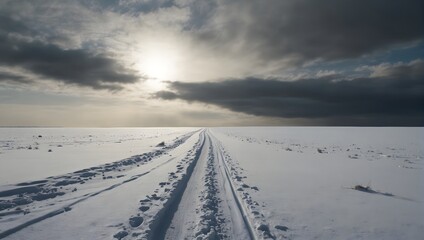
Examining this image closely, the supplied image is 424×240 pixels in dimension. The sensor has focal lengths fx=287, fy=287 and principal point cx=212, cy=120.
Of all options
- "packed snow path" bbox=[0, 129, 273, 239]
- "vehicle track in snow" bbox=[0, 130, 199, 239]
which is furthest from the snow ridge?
"vehicle track in snow" bbox=[0, 130, 199, 239]

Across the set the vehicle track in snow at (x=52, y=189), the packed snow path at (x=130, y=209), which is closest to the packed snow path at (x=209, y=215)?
the packed snow path at (x=130, y=209)

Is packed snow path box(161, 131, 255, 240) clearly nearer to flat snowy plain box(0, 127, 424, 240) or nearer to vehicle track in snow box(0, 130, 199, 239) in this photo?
flat snowy plain box(0, 127, 424, 240)

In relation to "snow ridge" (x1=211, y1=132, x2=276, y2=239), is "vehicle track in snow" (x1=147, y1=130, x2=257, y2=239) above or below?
above

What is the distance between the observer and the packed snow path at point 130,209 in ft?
20.7

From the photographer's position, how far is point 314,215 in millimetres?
7801

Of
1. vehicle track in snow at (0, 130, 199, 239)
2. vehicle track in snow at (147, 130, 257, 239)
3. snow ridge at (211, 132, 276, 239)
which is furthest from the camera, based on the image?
vehicle track in snow at (0, 130, 199, 239)

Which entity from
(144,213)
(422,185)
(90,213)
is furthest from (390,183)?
(90,213)

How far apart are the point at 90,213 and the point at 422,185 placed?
12.8m

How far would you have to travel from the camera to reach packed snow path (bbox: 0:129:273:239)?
630 centimetres

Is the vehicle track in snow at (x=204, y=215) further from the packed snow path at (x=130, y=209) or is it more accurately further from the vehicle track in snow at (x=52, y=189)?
the vehicle track in snow at (x=52, y=189)

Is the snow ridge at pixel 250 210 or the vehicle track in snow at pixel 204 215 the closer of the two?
the vehicle track in snow at pixel 204 215

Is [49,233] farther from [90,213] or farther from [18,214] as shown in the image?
[18,214]

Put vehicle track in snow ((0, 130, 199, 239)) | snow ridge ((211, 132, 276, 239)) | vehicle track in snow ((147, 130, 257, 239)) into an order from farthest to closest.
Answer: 1. vehicle track in snow ((0, 130, 199, 239))
2. snow ridge ((211, 132, 276, 239))
3. vehicle track in snow ((147, 130, 257, 239))

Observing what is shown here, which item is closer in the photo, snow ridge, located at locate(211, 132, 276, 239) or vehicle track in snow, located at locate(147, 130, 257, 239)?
vehicle track in snow, located at locate(147, 130, 257, 239)
